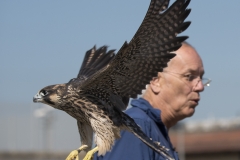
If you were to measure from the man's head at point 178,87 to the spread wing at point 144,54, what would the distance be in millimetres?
829

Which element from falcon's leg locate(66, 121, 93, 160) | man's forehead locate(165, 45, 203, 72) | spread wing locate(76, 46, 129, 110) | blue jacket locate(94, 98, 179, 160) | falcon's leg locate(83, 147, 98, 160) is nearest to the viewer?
falcon's leg locate(83, 147, 98, 160)

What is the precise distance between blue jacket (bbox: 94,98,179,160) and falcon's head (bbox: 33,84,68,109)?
0.51 m

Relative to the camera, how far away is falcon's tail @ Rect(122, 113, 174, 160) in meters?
4.50

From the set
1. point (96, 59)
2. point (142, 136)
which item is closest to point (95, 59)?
point (96, 59)

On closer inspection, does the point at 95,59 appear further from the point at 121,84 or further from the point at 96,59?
the point at 121,84

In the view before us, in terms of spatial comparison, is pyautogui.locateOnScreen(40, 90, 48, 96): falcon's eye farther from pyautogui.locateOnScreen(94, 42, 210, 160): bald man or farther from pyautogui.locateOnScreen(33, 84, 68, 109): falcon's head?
pyautogui.locateOnScreen(94, 42, 210, 160): bald man

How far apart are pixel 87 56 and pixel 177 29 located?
1.24 metres

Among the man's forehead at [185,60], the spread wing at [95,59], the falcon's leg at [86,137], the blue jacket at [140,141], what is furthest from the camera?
the man's forehead at [185,60]

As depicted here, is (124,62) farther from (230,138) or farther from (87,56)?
(230,138)

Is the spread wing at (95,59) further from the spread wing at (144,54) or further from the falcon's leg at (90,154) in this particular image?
the falcon's leg at (90,154)

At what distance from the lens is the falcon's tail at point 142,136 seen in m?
4.50

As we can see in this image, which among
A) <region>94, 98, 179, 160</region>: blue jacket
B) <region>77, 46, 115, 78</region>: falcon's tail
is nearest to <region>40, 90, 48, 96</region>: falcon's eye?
<region>94, 98, 179, 160</region>: blue jacket

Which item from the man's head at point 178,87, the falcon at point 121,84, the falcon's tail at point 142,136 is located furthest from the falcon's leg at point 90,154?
Answer: the man's head at point 178,87

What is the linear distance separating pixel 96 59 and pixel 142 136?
3.47ft
